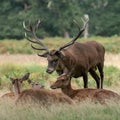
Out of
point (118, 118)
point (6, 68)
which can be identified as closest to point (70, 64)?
point (118, 118)

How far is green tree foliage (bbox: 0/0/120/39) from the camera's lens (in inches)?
2064

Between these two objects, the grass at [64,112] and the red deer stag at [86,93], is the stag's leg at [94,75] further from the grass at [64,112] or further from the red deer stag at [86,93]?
the grass at [64,112]

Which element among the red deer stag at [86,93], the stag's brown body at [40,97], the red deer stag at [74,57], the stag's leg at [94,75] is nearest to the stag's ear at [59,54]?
the red deer stag at [74,57]

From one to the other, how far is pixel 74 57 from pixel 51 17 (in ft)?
126

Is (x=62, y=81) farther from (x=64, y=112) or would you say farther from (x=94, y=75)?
(x=94, y=75)

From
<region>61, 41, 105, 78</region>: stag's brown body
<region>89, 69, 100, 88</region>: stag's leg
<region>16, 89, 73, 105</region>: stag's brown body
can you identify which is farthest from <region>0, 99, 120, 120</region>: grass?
<region>89, 69, 100, 88</region>: stag's leg

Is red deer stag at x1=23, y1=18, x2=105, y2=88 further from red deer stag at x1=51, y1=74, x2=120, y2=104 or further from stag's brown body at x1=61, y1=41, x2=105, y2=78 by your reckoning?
red deer stag at x1=51, y1=74, x2=120, y2=104

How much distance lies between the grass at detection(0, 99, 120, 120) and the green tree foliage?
38739 millimetres

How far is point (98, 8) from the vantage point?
194 feet

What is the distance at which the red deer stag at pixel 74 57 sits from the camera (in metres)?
15.0

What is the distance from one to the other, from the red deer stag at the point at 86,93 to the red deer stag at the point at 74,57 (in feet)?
3.44

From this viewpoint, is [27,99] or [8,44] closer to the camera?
[27,99]

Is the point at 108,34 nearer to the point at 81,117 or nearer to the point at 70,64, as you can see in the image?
the point at 70,64

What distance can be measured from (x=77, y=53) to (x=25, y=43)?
23749mm
